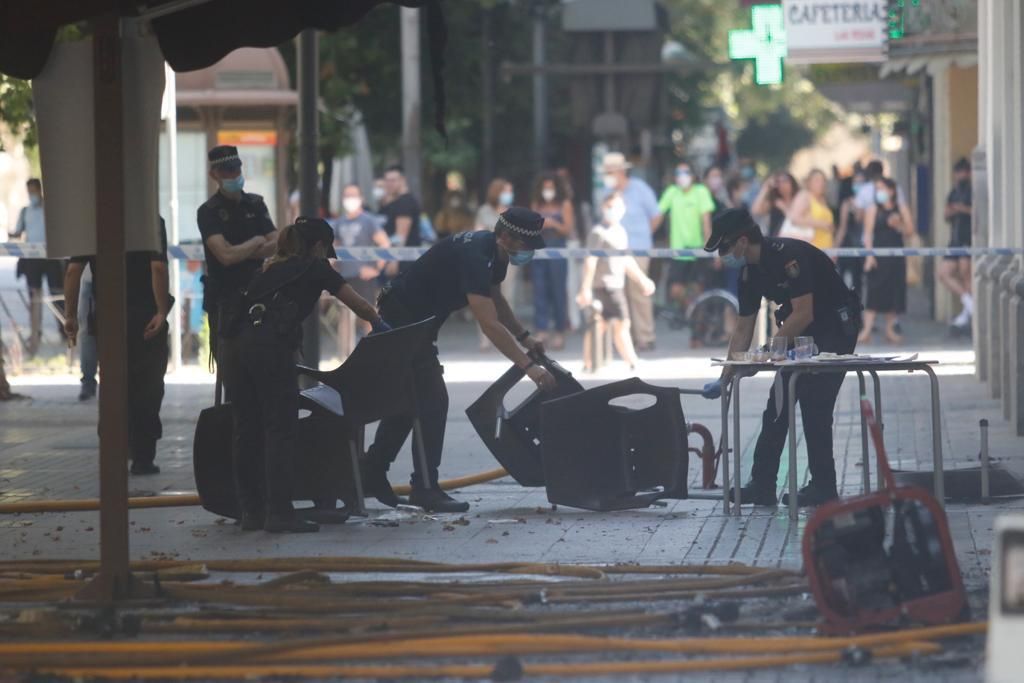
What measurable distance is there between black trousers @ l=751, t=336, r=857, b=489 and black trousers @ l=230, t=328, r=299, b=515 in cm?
242

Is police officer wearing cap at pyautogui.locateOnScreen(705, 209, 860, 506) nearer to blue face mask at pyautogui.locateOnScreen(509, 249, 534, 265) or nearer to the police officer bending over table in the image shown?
blue face mask at pyautogui.locateOnScreen(509, 249, 534, 265)

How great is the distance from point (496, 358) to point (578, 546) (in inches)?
471

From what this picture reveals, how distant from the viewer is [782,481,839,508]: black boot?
10633 mm

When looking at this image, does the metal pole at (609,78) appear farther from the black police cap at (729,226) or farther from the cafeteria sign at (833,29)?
the black police cap at (729,226)

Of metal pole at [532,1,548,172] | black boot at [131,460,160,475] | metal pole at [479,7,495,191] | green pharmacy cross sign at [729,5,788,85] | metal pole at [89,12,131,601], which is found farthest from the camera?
metal pole at [479,7,495,191]

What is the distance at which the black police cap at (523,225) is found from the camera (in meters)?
10.6

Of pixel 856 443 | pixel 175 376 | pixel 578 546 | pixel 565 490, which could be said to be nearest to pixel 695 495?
pixel 565 490

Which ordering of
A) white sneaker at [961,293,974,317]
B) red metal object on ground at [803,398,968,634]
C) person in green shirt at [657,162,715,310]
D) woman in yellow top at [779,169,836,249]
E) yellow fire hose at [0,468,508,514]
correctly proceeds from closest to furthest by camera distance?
red metal object on ground at [803,398,968,634] → yellow fire hose at [0,468,508,514] → woman in yellow top at [779,169,836,249] → white sneaker at [961,293,974,317] → person in green shirt at [657,162,715,310]

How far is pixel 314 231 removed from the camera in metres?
10.0

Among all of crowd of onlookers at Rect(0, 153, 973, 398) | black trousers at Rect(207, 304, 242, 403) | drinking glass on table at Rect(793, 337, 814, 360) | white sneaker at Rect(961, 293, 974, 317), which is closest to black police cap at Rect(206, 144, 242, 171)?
black trousers at Rect(207, 304, 242, 403)

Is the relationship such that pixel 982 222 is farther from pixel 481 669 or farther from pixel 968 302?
pixel 481 669

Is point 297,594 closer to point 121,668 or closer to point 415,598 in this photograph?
point 415,598

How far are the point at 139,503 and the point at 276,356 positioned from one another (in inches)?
69.0

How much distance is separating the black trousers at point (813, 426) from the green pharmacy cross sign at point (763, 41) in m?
13.1
